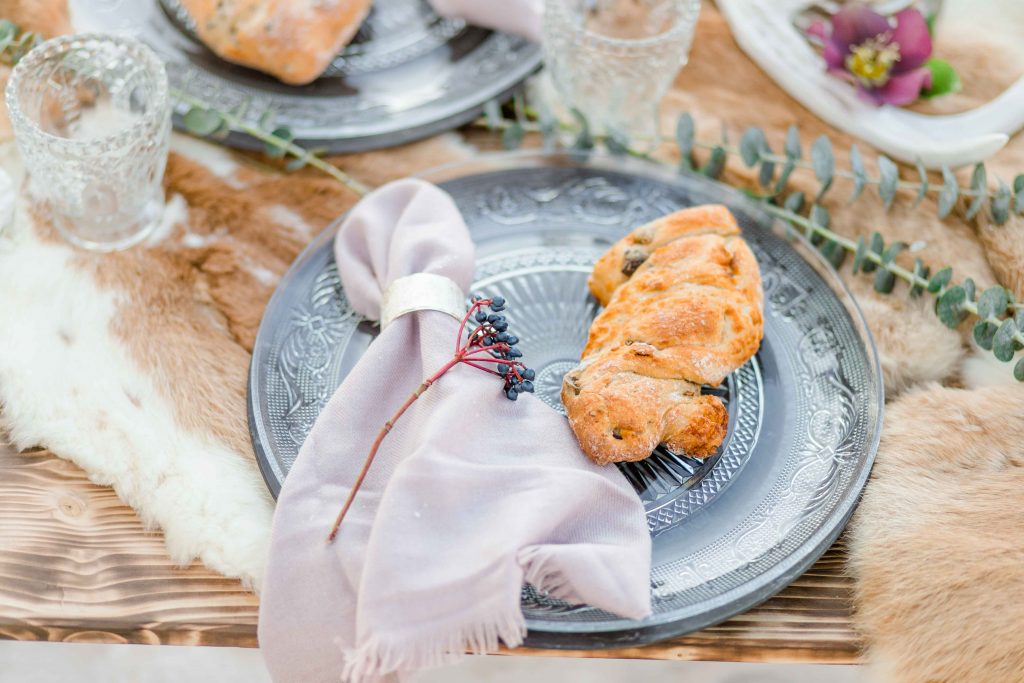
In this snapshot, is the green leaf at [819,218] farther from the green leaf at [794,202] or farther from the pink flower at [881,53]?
the pink flower at [881,53]

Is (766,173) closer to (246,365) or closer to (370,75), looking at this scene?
(370,75)

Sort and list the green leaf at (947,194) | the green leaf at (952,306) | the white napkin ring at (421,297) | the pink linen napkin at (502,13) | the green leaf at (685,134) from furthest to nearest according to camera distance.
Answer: the pink linen napkin at (502,13) → the green leaf at (685,134) → the green leaf at (947,194) → the green leaf at (952,306) → the white napkin ring at (421,297)

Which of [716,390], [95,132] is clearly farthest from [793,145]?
[95,132]

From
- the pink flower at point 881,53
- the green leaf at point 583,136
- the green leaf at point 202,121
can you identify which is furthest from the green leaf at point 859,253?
the green leaf at point 202,121

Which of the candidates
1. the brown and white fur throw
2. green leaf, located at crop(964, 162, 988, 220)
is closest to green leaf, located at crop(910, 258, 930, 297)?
the brown and white fur throw

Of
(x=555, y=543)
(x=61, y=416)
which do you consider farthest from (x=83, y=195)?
(x=555, y=543)

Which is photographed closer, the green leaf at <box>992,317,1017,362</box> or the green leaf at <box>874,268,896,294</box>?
the green leaf at <box>992,317,1017,362</box>

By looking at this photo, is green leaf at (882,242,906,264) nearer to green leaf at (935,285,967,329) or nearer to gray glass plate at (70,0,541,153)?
green leaf at (935,285,967,329)

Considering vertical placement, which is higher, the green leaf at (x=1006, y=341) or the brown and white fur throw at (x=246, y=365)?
the green leaf at (x=1006, y=341)
